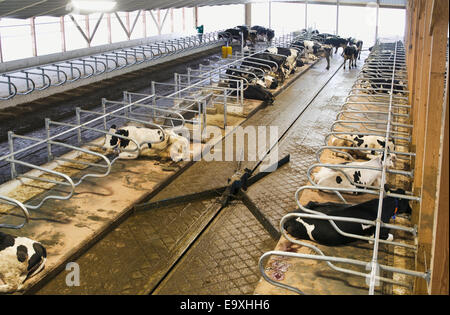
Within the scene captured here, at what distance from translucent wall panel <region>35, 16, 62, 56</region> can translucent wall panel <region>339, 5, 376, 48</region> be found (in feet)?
68.1

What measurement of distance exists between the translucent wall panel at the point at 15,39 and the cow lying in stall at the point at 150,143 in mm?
9464

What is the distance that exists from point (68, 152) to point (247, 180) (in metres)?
3.81

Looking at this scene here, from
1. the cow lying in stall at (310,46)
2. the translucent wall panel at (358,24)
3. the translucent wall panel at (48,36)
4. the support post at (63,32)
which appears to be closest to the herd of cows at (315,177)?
the cow lying in stall at (310,46)

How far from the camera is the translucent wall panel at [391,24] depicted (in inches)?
1496

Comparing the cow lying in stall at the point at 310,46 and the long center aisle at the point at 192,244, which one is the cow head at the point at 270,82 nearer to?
the long center aisle at the point at 192,244

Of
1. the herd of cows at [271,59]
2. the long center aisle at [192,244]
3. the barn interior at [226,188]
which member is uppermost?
the herd of cows at [271,59]

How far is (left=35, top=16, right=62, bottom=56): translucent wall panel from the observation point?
61.4 ft

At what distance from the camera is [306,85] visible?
1869 centimetres

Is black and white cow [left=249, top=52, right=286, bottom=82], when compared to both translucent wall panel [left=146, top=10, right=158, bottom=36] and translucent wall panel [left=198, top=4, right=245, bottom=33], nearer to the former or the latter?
translucent wall panel [left=146, top=10, right=158, bottom=36]

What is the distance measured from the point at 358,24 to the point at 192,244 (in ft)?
125

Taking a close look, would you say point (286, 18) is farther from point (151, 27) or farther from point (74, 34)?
point (74, 34)

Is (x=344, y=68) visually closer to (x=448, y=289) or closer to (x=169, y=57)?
(x=169, y=57)

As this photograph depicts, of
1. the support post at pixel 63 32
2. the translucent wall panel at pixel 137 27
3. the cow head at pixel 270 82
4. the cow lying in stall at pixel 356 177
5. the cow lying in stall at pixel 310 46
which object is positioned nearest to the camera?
the cow lying in stall at pixel 356 177

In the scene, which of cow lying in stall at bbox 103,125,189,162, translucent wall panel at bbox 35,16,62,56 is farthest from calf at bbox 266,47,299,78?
cow lying in stall at bbox 103,125,189,162
